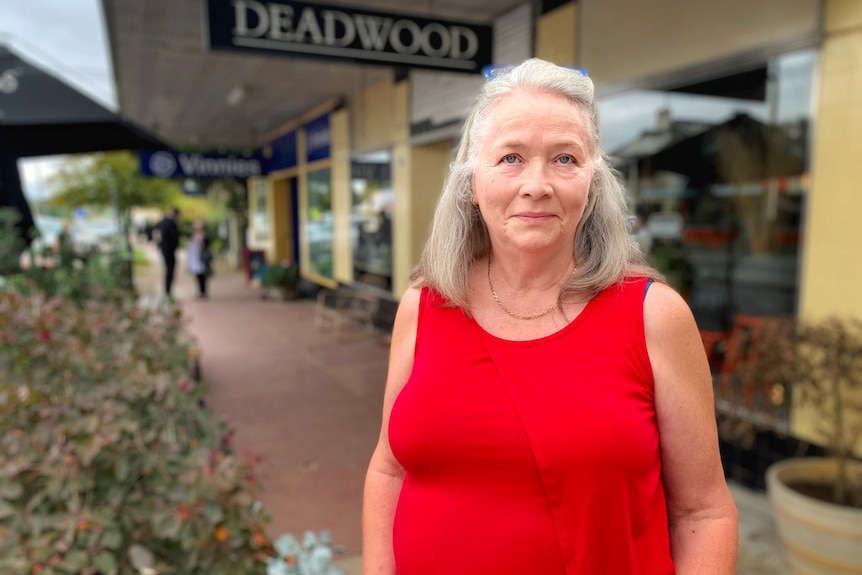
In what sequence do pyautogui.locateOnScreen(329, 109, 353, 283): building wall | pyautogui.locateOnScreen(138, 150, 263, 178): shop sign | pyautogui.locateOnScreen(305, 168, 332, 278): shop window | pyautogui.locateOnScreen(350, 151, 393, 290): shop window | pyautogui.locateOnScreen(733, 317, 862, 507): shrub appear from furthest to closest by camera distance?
1. pyautogui.locateOnScreen(138, 150, 263, 178): shop sign
2. pyautogui.locateOnScreen(305, 168, 332, 278): shop window
3. pyautogui.locateOnScreen(329, 109, 353, 283): building wall
4. pyautogui.locateOnScreen(350, 151, 393, 290): shop window
5. pyautogui.locateOnScreen(733, 317, 862, 507): shrub

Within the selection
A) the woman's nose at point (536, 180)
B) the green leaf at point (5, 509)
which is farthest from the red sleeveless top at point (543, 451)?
the green leaf at point (5, 509)

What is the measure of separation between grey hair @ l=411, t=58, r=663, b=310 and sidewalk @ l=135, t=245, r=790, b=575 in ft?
3.76

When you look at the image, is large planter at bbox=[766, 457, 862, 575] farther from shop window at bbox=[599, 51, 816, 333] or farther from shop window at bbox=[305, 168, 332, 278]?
shop window at bbox=[305, 168, 332, 278]

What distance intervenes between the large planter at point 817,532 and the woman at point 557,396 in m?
1.98

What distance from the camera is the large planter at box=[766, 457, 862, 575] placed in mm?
2648

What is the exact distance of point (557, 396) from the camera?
1.12 metres

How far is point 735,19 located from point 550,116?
3.06m

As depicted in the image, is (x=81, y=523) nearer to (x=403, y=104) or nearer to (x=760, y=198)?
(x=760, y=198)

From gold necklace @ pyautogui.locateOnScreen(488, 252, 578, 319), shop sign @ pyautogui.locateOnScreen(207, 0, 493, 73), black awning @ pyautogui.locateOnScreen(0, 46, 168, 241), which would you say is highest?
shop sign @ pyautogui.locateOnScreen(207, 0, 493, 73)

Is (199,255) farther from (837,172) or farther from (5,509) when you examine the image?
(837,172)

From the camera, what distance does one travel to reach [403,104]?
7.42 m

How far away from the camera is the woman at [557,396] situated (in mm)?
1107

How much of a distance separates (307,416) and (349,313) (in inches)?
125

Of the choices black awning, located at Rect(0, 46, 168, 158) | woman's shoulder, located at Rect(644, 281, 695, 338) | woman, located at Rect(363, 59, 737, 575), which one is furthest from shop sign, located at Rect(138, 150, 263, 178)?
woman's shoulder, located at Rect(644, 281, 695, 338)
